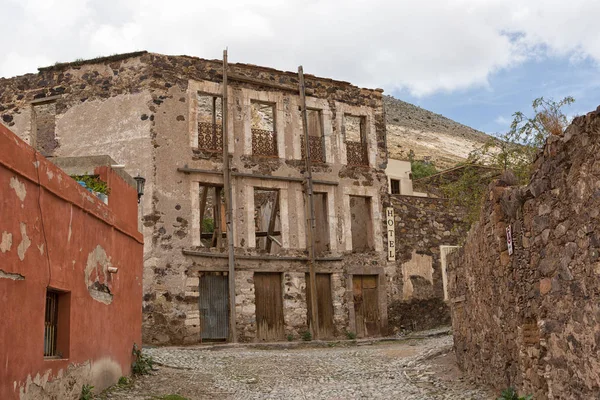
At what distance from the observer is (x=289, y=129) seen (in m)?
22.3

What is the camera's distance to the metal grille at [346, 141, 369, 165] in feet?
76.8

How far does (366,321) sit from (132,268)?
11.9 m

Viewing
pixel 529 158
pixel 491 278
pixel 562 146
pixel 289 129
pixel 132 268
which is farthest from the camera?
pixel 289 129

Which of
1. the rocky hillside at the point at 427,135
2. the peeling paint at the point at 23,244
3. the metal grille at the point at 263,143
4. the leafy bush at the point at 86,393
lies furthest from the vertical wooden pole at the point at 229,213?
the rocky hillside at the point at 427,135

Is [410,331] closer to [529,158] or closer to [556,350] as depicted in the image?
[529,158]

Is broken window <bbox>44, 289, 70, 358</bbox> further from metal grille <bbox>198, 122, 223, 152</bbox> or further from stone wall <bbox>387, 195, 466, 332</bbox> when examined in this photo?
stone wall <bbox>387, 195, 466, 332</bbox>

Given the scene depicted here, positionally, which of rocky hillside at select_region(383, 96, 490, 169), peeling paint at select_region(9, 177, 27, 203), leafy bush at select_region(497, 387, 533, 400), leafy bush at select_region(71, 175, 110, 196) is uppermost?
rocky hillside at select_region(383, 96, 490, 169)

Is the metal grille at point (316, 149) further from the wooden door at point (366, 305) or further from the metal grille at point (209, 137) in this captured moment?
the wooden door at point (366, 305)

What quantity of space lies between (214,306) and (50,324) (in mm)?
11647

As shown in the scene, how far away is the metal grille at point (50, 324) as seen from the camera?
27.1 feet

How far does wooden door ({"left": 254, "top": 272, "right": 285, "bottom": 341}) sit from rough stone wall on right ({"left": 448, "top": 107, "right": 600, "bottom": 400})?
1097 centimetres

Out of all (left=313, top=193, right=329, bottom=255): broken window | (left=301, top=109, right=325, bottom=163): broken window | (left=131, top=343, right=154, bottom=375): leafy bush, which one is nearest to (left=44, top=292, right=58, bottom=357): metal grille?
(left=131, top=343, right=154, bottom=375): leafy bush

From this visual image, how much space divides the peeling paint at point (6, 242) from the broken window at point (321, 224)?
15.7m

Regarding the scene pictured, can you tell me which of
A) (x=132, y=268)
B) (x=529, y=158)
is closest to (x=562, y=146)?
(x=132, y=268)
